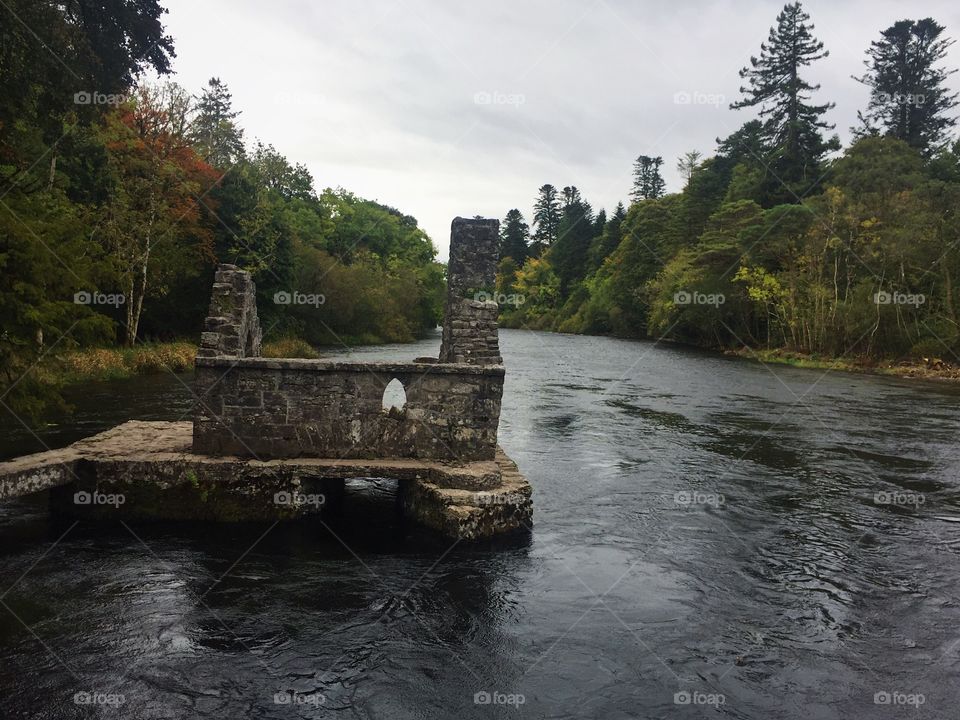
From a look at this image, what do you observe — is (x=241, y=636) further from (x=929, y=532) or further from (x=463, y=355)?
(x=929, y=532)

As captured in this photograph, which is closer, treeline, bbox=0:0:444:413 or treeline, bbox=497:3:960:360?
treeline, bbox=0:0:444:413

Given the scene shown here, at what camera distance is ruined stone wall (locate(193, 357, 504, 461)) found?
9297mm

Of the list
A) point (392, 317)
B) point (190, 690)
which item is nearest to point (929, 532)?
point (190, 690)

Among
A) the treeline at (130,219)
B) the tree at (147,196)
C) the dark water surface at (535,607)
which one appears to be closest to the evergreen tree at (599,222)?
the treeline at (130,219)

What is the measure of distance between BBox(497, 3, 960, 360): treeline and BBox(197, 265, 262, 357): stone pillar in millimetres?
35723

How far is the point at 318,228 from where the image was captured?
56.1m

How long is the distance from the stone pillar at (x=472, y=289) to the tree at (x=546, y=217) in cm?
9647

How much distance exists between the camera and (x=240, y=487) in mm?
9102

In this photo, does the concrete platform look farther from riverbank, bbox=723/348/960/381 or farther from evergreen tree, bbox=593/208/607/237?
evergreen tree, bbox=593/208/607/237

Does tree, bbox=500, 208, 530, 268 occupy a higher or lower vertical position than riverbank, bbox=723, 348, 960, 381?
higher

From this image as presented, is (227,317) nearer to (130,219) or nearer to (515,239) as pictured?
(130,219)

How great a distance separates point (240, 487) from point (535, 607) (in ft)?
14.0

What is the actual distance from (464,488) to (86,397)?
1417cm

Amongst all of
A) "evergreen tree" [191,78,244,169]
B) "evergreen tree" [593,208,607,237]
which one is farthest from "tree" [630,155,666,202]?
"evergreen tree" [191,78,244,169]
